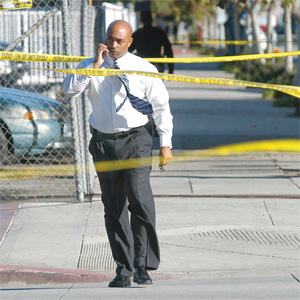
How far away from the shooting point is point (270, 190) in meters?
9.09

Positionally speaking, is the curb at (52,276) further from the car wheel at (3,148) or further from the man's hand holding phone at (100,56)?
the car wheel at (3,148)

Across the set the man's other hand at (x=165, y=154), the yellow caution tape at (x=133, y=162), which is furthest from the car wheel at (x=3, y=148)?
the man's other hand at (x=165, y=154)

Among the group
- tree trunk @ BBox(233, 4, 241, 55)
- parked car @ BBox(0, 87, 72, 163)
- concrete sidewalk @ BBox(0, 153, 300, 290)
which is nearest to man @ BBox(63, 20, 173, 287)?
concrete sidewalk @ BBox(0, 153, 300, 290)

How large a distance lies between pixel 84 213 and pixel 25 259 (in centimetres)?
168

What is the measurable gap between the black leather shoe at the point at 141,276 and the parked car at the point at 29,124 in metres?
4.62

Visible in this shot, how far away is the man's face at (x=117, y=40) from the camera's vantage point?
5.38 meters

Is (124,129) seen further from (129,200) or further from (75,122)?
(75,122)

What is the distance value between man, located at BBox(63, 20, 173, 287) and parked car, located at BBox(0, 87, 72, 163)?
456 cm

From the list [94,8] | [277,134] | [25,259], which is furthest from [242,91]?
[25,259]

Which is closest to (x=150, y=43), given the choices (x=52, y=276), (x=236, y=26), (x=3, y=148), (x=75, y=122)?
(x=3, y=148)

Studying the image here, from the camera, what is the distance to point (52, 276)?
605 cm

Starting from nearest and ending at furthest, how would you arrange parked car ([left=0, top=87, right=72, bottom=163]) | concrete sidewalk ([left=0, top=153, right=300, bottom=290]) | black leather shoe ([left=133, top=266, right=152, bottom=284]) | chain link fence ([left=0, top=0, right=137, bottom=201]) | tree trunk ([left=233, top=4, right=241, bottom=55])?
black leather shoe ([left=133, top=266, right=152, bottom=284])
concrete sidewalk ([left=0, top=153, right=300, bottom=290])
chain link fence ([left=0, top=0, right=137, bottom=201])
parked car ([left=0, top=87, right=72, bottom=163])
tree trunk ([left=233, top=4, right=241, bottom=55])

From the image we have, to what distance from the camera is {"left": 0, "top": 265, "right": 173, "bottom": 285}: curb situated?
604 centimetres

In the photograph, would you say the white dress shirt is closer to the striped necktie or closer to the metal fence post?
the striped necktie
